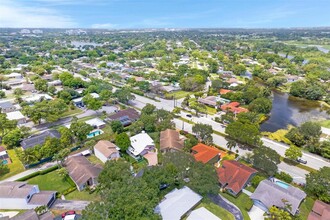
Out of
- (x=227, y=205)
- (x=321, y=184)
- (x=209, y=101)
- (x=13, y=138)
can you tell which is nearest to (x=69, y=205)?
(x=227, y=205)

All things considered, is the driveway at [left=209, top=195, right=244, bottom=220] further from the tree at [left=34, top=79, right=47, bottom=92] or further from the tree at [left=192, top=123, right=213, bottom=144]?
the tree at [left=34, top=79, right=47, bottom=92]

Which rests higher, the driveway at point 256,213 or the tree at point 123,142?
the tree at point 123,142

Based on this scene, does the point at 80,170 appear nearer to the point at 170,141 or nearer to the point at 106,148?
the point at 106,148

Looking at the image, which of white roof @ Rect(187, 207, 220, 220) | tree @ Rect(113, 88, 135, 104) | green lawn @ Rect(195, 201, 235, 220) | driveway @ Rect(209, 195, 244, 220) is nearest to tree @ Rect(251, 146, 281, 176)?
driveway @ Rect(209, 195, 244, 220)

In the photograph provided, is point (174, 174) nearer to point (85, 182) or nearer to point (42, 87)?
point (85, 182)

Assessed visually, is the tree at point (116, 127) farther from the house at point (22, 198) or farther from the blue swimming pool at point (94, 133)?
the house at point (22, 198)

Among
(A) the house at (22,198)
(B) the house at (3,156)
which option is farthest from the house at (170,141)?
(B) the house at (3,156)

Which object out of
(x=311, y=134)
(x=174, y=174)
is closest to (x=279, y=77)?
(x=311, y=134)
